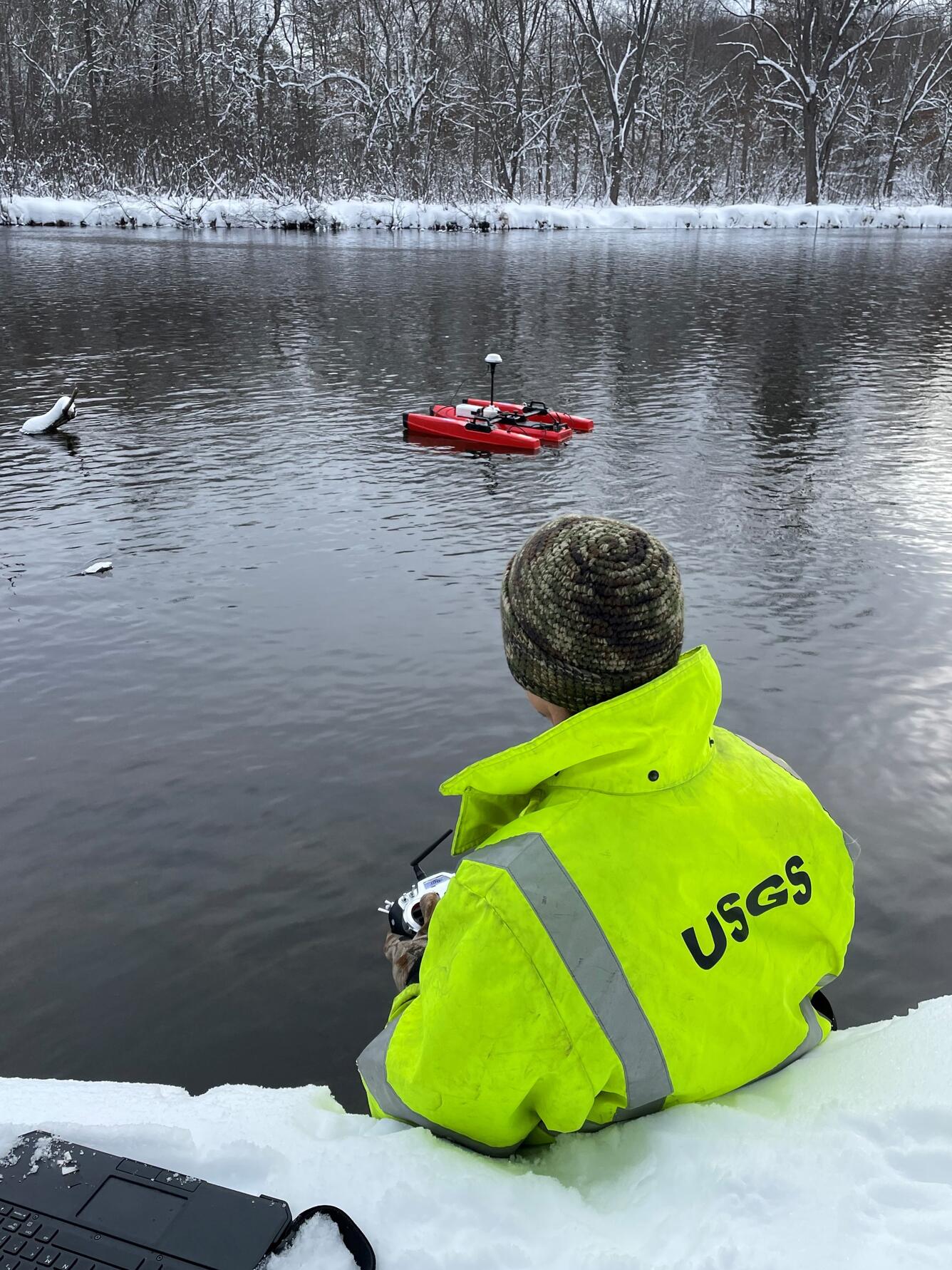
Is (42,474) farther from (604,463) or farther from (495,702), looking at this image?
(495,702)

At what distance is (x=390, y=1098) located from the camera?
8.24 ft

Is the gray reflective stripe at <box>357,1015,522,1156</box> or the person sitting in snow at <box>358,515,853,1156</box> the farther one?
the gray reflective stripe at <box>357,1015,522,1156</box>

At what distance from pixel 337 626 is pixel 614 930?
7.63 m

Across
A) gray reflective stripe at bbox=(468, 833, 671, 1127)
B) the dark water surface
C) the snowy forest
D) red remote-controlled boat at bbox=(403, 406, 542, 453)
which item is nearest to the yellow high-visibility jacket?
gray reflective stripe at bbox=(468, 833, 671, 1127)

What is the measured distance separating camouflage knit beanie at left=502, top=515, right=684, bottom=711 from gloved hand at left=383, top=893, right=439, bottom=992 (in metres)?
1.06

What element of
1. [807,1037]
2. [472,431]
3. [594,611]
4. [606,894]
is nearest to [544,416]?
[472,431]

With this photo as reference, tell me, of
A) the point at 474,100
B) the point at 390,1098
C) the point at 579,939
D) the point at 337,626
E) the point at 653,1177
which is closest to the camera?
the point at 579,939

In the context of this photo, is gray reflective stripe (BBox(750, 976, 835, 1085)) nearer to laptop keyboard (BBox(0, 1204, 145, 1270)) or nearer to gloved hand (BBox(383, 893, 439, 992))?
gloved hand (BBox(383, 893, 439, 992))

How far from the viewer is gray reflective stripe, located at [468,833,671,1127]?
2.08 meters

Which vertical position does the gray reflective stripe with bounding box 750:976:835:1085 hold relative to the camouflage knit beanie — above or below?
below

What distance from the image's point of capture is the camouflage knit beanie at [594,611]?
7.22 ft

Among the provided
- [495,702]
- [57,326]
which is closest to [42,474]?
[495,702]

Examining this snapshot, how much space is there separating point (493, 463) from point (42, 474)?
21.7 feet

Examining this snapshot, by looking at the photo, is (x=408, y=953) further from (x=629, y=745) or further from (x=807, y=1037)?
(x=629, y=745)
